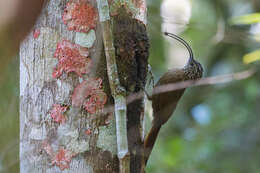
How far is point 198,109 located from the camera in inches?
234

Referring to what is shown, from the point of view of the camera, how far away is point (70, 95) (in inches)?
66.5

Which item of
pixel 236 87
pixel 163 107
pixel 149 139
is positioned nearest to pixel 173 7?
pixel 236 87


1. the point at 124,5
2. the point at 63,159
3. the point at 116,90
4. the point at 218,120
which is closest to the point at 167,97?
the point at 124,5

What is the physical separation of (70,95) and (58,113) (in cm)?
9

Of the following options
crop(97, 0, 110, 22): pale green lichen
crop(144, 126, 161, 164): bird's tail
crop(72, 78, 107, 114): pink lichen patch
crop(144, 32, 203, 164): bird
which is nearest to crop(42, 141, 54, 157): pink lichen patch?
crop(72, 78, 107, 114): pink lichen patch

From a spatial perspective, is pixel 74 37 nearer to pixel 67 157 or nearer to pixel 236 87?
pixel 67 157

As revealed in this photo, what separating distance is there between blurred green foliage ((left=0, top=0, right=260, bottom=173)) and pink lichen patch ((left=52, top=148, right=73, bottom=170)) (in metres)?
2.63

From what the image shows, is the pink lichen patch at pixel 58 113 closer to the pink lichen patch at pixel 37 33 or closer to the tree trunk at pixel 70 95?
the tree trunk at pixel 70 95

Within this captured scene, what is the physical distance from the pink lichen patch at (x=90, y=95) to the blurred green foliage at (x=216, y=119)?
2.59 meters

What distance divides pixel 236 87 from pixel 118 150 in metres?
4.12

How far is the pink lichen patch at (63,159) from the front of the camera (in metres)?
1.64

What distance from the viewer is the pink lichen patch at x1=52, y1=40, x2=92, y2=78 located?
1.71 m

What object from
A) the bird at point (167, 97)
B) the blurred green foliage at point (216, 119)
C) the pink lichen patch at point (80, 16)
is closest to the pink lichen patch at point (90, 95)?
the pink lichen patch at point (80, 16)

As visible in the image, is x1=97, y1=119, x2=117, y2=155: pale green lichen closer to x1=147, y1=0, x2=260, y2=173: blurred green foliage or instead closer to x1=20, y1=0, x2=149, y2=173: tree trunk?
x1=20, y1=0, x2=149, y2=173: tree trunk
